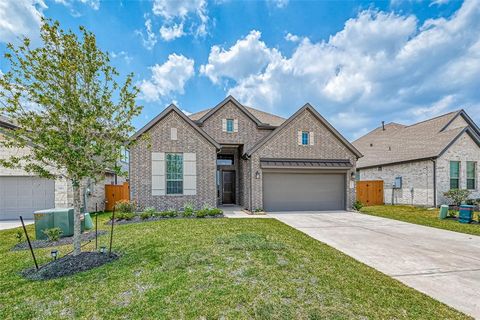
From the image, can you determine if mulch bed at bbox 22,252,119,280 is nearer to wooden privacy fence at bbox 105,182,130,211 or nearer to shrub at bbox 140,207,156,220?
shrub at bbox 140,207,156,220

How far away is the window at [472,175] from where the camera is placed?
15.3 meters

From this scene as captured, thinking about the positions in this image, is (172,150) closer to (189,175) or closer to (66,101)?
(189,175)

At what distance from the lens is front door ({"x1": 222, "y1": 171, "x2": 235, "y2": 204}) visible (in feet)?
55.5

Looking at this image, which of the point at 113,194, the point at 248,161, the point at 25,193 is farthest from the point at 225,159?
the point at 25,193

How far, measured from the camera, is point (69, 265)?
4.98 meters

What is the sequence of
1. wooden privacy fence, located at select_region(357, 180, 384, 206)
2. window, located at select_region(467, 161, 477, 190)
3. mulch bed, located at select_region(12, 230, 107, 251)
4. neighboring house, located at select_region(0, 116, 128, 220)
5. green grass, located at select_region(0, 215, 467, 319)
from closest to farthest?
green grass, located at select_region(0, 215, 467, 319)
mulch bed, located at select_region(12, 230, 107, 251)
neighboring house, located at select_region(0, 116, 128, 220)
window, located at select_region(467, 161, 477, 190)
wooden privacy fence, located at select_region(357, 180, 384, 206)

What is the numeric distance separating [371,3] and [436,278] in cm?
1168

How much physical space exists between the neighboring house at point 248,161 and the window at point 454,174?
21.2 ft

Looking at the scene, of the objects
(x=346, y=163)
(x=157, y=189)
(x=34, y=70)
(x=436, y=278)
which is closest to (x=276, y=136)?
(x=346, y=163)

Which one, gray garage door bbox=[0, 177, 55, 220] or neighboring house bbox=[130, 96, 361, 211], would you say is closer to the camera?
gray garage door bbox=[0, 177, 55, 220]

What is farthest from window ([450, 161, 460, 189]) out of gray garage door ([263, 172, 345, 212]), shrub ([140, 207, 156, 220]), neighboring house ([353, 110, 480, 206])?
shrub ([140, 207, 156, 220])

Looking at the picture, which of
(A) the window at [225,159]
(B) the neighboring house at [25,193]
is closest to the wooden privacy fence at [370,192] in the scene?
(A) the window at [225,159]

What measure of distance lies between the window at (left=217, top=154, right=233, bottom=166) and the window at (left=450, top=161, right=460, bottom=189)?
14448 millimetres

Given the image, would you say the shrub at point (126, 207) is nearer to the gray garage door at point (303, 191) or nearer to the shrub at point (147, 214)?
the shrub at point (147, 214)
